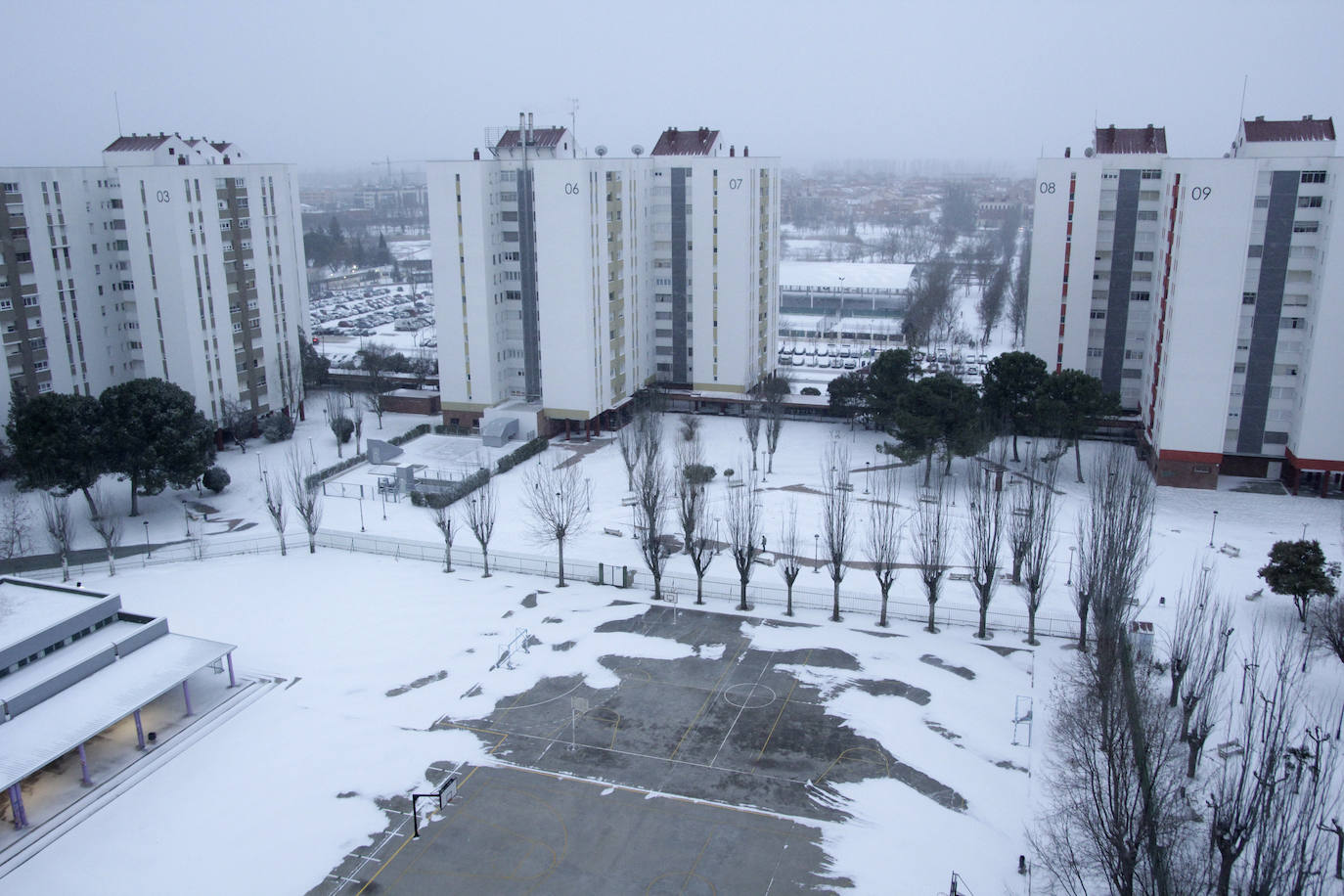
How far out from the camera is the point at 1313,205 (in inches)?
1388

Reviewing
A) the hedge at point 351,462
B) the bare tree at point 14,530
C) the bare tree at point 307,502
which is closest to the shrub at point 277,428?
the hedge at point 351,462

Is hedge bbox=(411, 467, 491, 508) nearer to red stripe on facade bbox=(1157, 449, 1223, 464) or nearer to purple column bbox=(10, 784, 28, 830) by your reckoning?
purple column bbox=(10, 784, 28, 830)

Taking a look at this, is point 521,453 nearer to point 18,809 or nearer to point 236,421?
point 236,421

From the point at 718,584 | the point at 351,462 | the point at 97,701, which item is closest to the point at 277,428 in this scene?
the point at 351,462

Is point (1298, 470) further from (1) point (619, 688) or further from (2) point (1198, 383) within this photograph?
(1) point (619, 688)

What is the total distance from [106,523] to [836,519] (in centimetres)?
2525

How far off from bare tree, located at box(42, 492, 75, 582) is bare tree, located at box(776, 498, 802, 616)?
2130cm

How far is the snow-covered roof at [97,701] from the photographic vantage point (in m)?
18.8

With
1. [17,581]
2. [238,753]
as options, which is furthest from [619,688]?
[17,581]

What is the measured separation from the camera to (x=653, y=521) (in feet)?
94.2

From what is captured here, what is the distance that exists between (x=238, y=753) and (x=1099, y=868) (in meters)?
16.9

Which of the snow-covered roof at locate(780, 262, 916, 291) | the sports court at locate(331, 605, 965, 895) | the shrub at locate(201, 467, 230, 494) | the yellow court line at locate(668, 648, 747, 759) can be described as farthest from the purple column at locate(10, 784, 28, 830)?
the snow-covered roof at locate(780, 262, 916, 291)

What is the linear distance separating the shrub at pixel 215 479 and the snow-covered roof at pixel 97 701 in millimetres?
15521

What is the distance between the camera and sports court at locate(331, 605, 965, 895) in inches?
681
